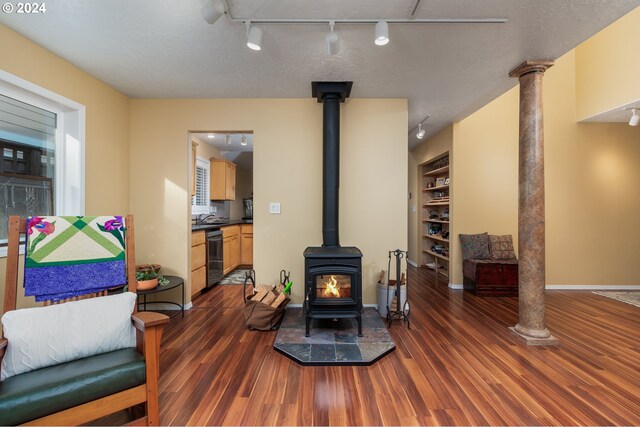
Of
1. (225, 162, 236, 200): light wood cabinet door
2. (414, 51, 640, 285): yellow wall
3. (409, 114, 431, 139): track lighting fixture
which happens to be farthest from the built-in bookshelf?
(225, 162, 236, 200): light wood cabinet door

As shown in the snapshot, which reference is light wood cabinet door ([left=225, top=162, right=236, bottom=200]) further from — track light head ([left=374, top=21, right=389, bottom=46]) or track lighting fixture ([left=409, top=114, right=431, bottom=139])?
track light head ([left=374, top=21, right=389, bottom=46])

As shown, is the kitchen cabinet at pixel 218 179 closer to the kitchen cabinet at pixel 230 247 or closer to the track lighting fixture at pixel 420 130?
the kitchen cabinet at pixel 230 247

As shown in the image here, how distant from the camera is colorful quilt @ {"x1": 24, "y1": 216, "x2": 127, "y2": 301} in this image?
5.17ft

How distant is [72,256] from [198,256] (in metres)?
1.99

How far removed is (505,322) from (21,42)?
16.5ft

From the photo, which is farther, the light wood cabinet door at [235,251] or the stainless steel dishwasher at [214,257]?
the light wood cabinet door at [235,251]

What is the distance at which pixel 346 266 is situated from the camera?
2447 millimetres

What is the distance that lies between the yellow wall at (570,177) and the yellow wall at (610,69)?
14cm

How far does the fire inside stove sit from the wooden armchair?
132 cm

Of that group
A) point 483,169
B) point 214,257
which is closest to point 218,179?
point 214,257

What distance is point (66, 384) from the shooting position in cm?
123

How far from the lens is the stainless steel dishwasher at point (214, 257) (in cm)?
390

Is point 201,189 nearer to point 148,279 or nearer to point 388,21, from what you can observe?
point 148,279

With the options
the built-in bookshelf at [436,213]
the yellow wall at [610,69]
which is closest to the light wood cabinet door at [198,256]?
the built-in bookshelf at [436,213]
